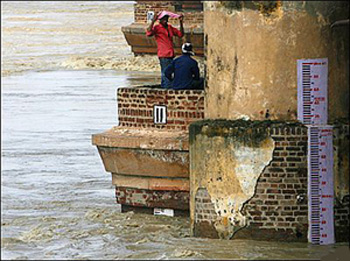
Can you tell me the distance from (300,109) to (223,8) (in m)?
1.20

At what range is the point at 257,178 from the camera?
12.3m

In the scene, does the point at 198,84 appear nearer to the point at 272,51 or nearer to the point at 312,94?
the point at 272,51

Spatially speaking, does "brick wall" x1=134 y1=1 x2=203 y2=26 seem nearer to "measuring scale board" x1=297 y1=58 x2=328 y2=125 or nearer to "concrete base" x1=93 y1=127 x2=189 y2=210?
"concrete base" x1=93 y1=127 x2=189 y2=210

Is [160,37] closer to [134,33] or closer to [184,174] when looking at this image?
[184,174]

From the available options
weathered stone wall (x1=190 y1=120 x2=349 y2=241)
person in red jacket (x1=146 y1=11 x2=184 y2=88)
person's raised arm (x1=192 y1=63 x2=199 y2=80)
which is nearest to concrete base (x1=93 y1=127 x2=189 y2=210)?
person's raised arm (x1=192 y1=63 x2=199 y2=80)

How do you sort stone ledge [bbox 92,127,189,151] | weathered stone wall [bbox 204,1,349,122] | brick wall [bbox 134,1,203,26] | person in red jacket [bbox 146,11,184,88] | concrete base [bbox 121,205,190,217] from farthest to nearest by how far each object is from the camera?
brick wall [bbox 134,1,203,26]
person in red jacket [bbox 146,11,184,88]
concrete base [bbox 121,205,190,217]
stone ledge [bbox 92,127,189,151]
weathered stone wall [bbox 204,1,349,122]

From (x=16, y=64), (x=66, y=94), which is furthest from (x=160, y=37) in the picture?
(x=16, y=64)

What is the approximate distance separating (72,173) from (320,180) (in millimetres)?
5502

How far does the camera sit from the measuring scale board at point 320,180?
1220cm

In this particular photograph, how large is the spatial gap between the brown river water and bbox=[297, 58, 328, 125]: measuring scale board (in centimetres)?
120

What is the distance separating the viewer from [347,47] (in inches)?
488

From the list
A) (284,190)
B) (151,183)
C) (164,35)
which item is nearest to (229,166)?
(284,190)

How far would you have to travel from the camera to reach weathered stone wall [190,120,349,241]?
12.2 meters

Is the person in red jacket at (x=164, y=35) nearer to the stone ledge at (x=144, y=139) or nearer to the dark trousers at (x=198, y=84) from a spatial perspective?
the dark trousers at (x=198, y=84)
